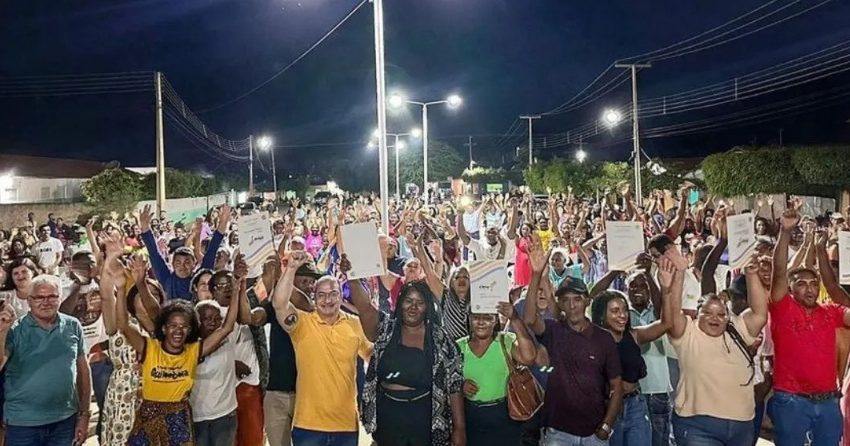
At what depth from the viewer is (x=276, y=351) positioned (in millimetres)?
5473

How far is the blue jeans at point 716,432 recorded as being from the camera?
4977 mm

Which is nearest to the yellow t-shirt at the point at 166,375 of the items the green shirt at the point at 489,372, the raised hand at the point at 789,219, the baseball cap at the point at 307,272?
the baseball cap at the point at 307,272

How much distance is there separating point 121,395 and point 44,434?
74cm

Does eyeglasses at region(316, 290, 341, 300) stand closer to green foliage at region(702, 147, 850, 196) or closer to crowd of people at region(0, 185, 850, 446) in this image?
crowd of people at region(0, 185, 850, 446)

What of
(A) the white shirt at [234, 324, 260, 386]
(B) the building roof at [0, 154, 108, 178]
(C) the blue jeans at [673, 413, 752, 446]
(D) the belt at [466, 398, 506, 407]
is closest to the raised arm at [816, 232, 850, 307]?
(C) the blue jeans at [673, 413, 752, 446]

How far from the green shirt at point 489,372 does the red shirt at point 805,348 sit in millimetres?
2021

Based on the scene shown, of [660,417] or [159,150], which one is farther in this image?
[159,150]

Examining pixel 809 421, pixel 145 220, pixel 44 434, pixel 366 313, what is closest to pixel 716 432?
pixel 809 421

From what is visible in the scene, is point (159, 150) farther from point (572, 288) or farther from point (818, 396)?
point (818, 396)

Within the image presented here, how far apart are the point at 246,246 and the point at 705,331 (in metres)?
3.61

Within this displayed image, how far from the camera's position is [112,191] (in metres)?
29.7

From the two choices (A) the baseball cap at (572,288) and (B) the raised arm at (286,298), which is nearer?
(A) the baseball cap at (572,288)

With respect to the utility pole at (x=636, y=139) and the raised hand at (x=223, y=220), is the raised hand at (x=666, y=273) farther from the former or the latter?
the utility pole at (x=636, y=139)

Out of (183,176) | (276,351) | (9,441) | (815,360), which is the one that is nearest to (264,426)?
(276,351)
